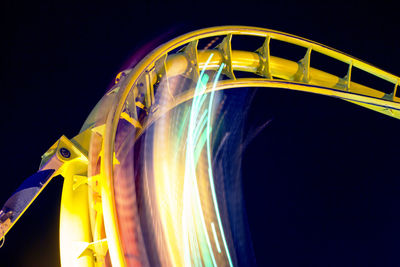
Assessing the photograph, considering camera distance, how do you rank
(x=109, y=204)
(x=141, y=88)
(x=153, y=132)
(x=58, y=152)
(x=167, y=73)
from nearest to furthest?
(x=109, y=204) → (x=58, y=152) → (x=141, y=88) → (x=167, y=73) → (x=153, y=132)

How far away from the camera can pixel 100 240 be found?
2.16 metres

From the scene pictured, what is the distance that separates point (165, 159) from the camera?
3736 mm

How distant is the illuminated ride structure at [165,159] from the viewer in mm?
2168

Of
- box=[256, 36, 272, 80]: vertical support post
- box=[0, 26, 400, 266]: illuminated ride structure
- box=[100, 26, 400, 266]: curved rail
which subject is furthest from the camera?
box=[256, 36, 272, 80]: vertical support post

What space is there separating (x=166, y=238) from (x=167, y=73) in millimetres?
1282

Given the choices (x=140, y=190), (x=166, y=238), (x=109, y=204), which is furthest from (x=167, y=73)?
(x=109, y=204)

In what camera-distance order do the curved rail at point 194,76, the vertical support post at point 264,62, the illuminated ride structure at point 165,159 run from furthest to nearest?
1. the vertical support post at point 264,62
2. the illuminated ride structure at point 165,159
3. the curved rail at point 194,76

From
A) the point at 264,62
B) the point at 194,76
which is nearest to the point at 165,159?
the point at 194,76

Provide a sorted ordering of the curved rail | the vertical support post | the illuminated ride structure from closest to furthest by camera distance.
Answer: the curved rail
the illuminated ride structure
the vertical support post

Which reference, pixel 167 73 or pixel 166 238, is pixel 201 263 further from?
pixel 167 73

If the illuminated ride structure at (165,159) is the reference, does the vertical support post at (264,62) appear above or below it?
above

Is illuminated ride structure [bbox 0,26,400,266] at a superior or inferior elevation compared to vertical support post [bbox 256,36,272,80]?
inferior

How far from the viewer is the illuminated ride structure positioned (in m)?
2.17

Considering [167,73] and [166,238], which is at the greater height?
[167,73]
